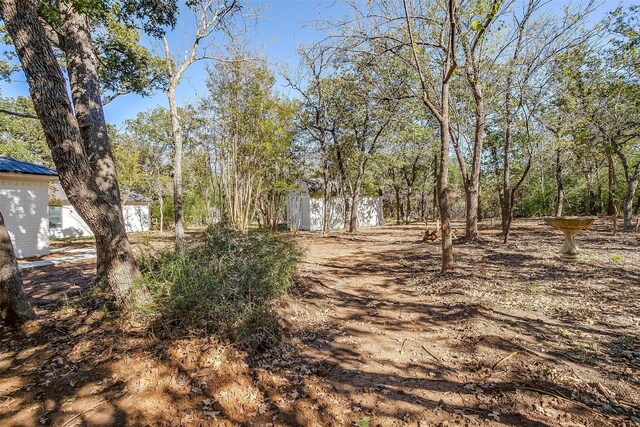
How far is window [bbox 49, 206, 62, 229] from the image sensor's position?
16303mm

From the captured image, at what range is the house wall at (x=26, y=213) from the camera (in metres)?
8.35

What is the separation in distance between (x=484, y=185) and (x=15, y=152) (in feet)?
101

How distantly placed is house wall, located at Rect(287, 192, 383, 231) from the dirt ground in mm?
13292

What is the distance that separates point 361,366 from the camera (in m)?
2.88

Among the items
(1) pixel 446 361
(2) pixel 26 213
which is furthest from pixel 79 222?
(1) pixel 446 361

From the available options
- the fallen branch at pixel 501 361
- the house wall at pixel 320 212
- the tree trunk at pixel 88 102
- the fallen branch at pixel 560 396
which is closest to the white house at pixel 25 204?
the tree trunk at pixel 88 102

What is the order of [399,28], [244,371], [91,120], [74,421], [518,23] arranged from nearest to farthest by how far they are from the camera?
[74,421], [244,371], [91,120], [399,28], [518,23]

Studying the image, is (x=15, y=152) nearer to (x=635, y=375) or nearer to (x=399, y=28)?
(x=399, y=28)

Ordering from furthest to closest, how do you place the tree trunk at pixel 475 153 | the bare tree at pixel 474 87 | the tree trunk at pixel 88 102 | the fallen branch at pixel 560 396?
the tree trunk at pixel 475 153
the bare tree at pixel 474 87
the tree trunk at pixel 88 102
the fallen branch at pixel 560 396

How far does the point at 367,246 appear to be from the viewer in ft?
33.9

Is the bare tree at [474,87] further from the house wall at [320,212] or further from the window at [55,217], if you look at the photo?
the window at [55,217]

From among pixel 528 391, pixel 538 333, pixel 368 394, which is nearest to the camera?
pixel 528 391

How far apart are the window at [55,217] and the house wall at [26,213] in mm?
9345

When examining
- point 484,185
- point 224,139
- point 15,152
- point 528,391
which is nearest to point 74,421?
point 528,391
